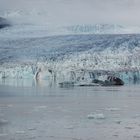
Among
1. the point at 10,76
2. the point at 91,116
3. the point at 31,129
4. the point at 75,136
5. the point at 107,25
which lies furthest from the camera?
the point at 107,25

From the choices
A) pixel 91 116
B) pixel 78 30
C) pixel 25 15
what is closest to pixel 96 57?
pixel 78 30

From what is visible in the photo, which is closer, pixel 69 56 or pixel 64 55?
pixel 69 56

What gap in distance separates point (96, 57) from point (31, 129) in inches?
1691

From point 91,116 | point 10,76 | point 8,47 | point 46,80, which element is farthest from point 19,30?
point 91,116

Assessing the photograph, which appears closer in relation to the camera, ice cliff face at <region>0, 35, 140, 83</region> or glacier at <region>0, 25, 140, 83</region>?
glacier at <region>0, 25, 140, 83</region>

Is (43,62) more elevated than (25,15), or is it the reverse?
(25,15)

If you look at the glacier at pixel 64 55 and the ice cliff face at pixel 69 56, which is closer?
the glacier at pixel 64 55

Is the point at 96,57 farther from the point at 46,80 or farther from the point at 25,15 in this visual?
the point at 25,15

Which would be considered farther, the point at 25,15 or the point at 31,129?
the point at 25,15

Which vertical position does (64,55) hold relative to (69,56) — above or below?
above

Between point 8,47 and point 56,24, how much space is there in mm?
9883

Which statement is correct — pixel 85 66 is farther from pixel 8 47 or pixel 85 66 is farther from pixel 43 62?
pixel 8 47

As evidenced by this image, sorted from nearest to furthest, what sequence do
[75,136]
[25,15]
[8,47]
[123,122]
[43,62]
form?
[75,136] → [123,122] → [43,62] → [8,47] → [25,15]

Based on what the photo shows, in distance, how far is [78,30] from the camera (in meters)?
60.0
